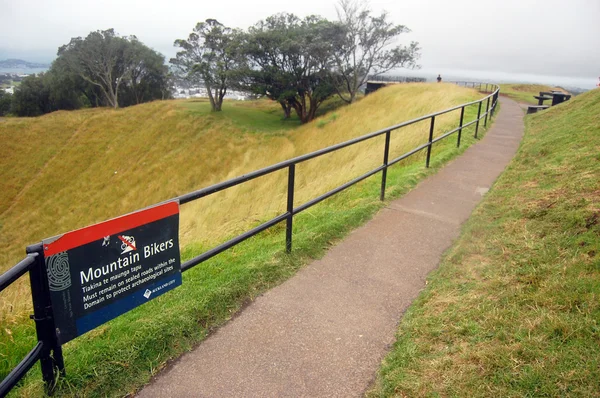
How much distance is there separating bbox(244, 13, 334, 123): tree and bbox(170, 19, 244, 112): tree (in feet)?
5.64

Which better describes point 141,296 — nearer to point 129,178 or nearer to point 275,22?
point 129,178

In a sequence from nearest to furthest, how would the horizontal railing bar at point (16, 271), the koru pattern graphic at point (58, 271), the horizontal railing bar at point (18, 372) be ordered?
the horizontal railing bar at point (16, 271), the horizontal railing bar at point (18, 372), the koru pattern graphic at point (58, 271)

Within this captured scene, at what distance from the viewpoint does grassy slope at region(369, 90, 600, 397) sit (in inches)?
89.5

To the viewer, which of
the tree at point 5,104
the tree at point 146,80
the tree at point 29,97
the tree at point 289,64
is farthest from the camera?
the tree at point 5,104

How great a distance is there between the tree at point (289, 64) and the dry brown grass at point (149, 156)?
5643 millimetres

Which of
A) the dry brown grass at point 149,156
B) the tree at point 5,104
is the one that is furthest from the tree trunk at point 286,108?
the tree at point 5,104

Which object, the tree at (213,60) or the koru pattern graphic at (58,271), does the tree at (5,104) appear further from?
the koru pattern graphic at (58,271)

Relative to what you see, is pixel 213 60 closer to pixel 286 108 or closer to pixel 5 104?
pixel 286 108

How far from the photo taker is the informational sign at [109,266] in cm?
207

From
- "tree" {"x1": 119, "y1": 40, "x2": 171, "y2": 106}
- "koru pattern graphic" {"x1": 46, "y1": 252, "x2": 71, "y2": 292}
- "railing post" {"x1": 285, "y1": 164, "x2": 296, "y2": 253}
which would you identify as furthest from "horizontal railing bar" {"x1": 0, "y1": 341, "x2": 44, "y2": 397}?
"tree" {"x1": 119, "y1": 40, "x2": 171, "y2": 106}

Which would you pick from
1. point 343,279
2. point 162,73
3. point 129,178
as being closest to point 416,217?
point 343,279

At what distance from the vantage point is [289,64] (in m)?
37.5

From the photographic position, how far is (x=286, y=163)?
378 centimetres

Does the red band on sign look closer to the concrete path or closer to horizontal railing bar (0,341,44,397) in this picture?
horizontal railing bar (0,341,44,397)
